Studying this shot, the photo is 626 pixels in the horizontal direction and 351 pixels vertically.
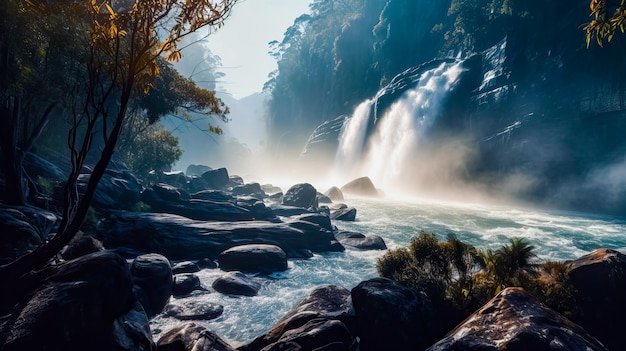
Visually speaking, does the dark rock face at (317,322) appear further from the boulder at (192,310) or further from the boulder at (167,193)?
the boulder at (167,193)

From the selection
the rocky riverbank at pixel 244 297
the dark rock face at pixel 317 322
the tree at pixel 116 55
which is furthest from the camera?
the dark rock face at pixel 317 322

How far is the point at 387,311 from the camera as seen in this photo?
723 cm

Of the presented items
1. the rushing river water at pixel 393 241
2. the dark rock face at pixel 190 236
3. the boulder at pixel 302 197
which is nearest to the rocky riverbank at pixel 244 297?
the dark rock face at pixel 190 236

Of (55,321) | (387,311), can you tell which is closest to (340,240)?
(387,311)

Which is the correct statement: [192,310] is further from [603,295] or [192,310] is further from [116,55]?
[603,295]

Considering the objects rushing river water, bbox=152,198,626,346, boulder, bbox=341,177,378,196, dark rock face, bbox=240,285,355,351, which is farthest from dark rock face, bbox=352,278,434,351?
boulder, bbox=341,177,378,196

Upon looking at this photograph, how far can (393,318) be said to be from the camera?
715cm

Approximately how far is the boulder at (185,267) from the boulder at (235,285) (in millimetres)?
1955

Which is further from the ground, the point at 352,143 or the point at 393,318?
the point at 352,143

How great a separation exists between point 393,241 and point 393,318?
13.1m

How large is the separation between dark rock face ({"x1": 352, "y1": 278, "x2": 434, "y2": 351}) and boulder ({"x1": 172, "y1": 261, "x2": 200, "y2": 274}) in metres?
8.06

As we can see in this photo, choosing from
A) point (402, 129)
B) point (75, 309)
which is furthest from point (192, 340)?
point (402, 129)

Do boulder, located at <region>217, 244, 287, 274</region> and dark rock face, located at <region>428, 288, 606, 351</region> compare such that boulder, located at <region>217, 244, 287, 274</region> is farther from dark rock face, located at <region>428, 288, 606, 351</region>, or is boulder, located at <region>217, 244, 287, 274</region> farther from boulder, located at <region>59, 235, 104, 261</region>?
dark rock face, located at <region>428, 288, 606, 351</region>

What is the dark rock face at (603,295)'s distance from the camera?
21.9 ft
